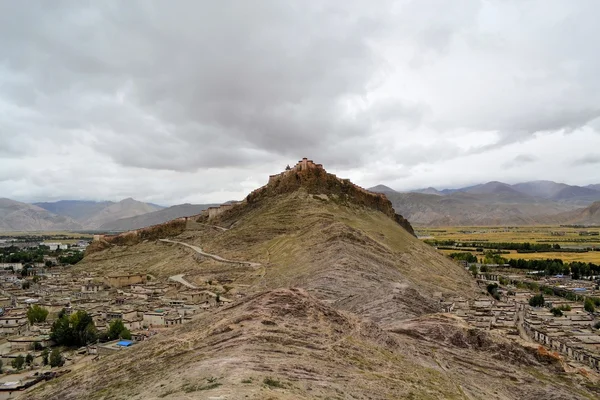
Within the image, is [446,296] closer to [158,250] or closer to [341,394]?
[341,394]

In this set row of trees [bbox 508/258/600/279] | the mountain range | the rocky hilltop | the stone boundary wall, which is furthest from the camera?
row of trees [bbox 508/258/600/279]

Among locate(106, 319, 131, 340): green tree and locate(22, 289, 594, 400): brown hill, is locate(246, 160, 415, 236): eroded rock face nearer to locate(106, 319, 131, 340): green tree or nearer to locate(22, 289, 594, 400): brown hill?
locate(106, 319, 131, 340): green tree

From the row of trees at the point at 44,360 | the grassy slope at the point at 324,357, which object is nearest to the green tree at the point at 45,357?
the row of trees at the point at 44,360

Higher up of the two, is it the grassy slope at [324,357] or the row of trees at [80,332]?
the grassy slope at [324,357]

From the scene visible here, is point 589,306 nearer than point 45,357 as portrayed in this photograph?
No

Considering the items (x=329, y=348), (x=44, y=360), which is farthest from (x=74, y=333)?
(x=329, y=348)

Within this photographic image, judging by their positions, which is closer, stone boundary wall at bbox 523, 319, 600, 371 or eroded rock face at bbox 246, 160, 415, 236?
stone boundary wall at bbox 523, 319, 600, 371

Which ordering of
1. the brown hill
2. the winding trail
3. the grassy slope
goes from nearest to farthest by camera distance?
the brown hill
the grassy slope
the winding trail

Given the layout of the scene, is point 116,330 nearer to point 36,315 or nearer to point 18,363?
point 18,363

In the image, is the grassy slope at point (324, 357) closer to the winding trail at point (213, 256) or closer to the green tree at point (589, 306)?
the winding trail at point (213, 256)

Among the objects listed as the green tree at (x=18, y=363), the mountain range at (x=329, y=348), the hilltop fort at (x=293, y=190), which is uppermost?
the hilltop fort at (x=293, y=190)

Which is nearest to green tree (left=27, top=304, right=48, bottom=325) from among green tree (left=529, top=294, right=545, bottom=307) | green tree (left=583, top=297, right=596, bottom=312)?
green tree (left=529, top=294, right=545, bottom=307)

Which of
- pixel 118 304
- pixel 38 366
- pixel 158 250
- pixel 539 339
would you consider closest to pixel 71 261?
pixel 158 250
